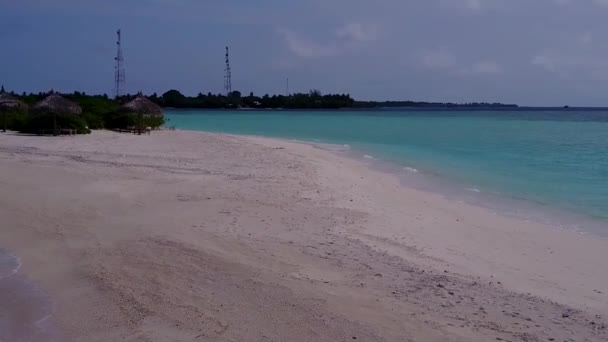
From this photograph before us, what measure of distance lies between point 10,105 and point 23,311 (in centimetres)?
2299

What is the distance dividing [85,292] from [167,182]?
660 centimetres

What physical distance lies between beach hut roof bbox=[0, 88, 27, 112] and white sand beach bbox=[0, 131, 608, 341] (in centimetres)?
1474

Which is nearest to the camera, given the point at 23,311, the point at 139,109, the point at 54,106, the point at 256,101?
the point at 23,311

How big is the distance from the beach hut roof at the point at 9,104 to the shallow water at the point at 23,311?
71.0 feet

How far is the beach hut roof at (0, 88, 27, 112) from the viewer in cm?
2533

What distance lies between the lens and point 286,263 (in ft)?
20.5

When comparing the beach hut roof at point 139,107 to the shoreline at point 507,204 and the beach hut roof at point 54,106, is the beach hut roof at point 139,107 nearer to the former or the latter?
the beach hut roof at point 54,106

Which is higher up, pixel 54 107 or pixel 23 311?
pixel 54 107

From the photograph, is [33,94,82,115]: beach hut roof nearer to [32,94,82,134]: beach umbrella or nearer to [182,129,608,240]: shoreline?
[32,94,82,134]: beach umbrella

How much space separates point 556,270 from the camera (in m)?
6.98

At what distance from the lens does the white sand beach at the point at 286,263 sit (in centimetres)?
469

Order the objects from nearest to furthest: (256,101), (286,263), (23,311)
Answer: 1. (23,311)
2. (286,263)
3. (256,101)

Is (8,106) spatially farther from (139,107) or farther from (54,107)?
(139,107)

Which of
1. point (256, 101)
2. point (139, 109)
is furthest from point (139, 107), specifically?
point (256, 101)
